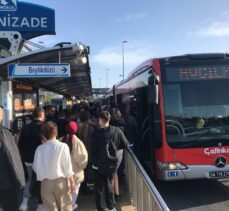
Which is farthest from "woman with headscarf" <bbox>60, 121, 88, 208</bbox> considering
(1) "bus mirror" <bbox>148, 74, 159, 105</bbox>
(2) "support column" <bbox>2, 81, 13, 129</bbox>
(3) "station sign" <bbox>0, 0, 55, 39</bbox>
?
(3) "station sign" <bbox>0, 0, 55, 39</bbox>

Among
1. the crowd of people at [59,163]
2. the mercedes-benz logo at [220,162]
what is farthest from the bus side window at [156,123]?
the mercedes-benz logo at [220,162]

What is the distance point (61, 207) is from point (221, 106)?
4.09 m

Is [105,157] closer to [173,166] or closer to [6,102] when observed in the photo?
[173,166]

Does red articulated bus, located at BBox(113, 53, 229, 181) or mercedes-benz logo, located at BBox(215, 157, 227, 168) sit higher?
red articulated bus, located at BBox(113, 53, 229, 181)

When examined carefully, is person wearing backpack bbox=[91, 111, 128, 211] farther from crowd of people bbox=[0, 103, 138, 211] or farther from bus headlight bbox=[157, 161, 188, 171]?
bus headlight bbox=[157, 161, 188, 171]

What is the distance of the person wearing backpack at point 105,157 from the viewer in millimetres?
6387

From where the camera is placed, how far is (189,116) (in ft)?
25.8

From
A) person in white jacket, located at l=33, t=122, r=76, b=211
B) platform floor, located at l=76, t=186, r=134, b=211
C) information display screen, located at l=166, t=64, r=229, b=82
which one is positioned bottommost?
platform floor, located at l=76, t=186, r=134, b=211

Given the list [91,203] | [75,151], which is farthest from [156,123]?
[75,151]

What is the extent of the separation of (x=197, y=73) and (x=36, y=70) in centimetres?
339

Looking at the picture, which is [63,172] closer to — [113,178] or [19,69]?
[113,178]

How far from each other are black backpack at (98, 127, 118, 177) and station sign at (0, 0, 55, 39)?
6.93 m

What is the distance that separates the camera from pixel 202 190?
8.64 metres

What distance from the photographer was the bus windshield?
25.7 feet
